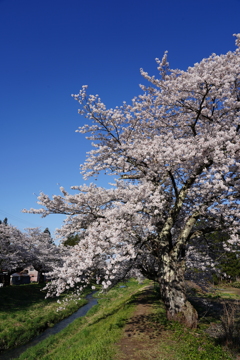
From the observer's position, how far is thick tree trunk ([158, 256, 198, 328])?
10.6 m

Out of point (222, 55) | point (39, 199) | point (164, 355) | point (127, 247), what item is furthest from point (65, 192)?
point (222, 55)

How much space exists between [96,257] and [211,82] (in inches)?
370

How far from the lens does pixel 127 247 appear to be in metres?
9.44

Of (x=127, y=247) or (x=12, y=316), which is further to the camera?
(x=12, y=316)

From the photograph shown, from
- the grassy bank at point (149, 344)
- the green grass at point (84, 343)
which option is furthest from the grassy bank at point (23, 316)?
the grassy bank at point (149, 344)

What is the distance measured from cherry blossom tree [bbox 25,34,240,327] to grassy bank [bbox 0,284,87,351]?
22.9 feet

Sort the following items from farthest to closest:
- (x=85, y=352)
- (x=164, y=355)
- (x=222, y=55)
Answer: (x=222, y=55)
(x=85, y=352)
(x=164, y=355)

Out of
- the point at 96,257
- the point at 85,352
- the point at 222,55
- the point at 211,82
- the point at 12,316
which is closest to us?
the point at 85,352

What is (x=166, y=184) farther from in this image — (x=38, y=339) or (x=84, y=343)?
(x=38, y=339)

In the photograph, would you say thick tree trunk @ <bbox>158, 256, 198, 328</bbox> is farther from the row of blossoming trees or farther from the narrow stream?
the row of blossoming trees

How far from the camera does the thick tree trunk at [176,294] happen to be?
10570mm

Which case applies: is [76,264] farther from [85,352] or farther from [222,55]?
[222,55]

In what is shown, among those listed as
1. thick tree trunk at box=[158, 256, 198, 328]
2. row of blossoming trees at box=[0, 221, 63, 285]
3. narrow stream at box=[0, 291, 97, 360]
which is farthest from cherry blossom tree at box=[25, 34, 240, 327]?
row of blossoming trees at box=[0, 221, 63, 285]

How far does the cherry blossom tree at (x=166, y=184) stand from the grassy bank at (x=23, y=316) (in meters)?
6.98
